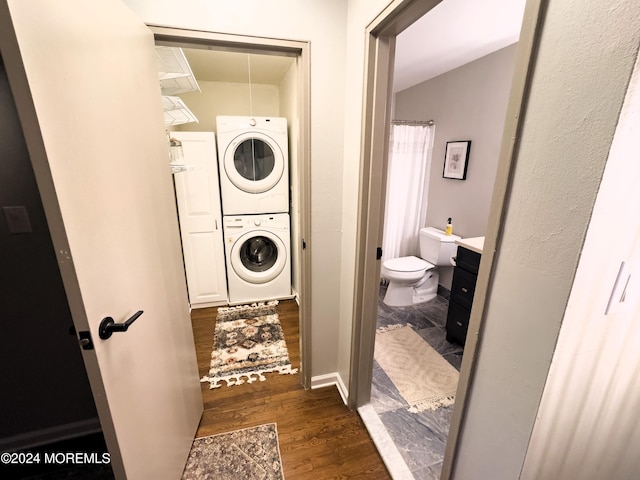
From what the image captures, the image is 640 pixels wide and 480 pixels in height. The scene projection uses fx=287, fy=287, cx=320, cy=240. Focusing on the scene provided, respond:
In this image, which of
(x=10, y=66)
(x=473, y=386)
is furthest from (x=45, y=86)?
(x=473, y=386)

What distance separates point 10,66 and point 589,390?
1.46m

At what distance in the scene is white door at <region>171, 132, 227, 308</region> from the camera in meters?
2.56

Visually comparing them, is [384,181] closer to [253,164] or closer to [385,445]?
[385,445]

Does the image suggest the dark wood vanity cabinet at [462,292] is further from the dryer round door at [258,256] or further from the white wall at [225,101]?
the white wall at [225,101]

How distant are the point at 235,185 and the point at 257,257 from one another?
2.62 ft

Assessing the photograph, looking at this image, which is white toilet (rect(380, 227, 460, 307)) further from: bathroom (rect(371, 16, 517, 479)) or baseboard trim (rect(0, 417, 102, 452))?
baseboard trim (rect(0, 417, 102, 452))

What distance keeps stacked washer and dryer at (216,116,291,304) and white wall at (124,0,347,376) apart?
4.09ft

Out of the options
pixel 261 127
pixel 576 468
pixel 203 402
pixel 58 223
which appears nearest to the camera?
pixel 58 223

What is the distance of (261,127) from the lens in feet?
8.50

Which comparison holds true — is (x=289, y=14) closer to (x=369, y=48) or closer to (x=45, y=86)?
(x=369, y=48)

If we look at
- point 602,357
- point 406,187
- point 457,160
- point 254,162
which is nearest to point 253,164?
point 254,162

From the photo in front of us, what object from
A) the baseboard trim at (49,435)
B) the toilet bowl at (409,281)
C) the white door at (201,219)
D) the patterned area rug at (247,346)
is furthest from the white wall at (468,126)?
the baseboard trim at (49,435)

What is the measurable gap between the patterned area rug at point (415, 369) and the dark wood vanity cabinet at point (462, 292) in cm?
25

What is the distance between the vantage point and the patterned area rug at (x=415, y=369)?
1.78 meters
